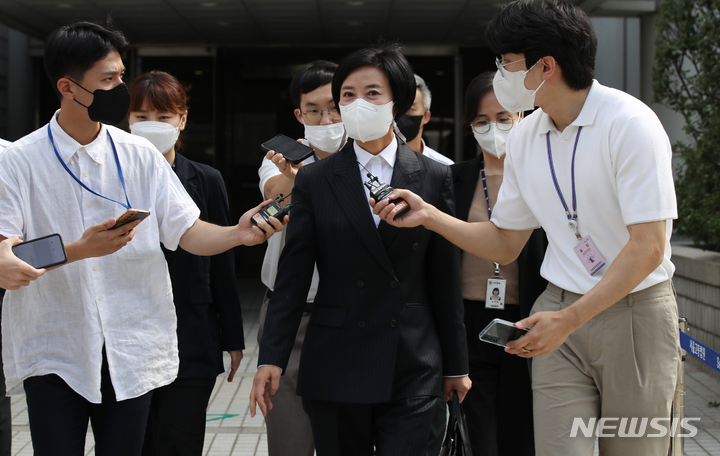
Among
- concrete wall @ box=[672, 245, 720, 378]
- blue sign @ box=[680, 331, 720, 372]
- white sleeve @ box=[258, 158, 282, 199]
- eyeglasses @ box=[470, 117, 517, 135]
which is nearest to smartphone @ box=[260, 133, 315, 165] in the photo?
white sleeve @ box=[258, 158, 282, 199]

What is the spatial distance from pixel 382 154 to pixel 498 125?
952mm

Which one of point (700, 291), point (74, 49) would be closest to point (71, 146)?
point (74, 49)

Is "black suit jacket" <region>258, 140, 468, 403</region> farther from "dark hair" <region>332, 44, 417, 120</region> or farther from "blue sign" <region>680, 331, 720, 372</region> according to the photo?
"blue sign" <region>680, 331, 720, 372</region>

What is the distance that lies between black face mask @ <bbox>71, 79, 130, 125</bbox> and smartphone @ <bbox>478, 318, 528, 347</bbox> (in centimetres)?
161

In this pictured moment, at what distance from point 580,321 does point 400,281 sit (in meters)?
0.70

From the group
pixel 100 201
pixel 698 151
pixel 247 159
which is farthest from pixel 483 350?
pixel 247 159

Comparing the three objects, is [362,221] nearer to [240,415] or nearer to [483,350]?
[483,350]

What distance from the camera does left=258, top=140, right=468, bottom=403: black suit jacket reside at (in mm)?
2574

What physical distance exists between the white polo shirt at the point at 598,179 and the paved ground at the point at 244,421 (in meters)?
2.75

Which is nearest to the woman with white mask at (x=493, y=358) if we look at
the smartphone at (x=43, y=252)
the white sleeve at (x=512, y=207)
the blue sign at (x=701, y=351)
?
the white sleeve at (x=512, y=207)

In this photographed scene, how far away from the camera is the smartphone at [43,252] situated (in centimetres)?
222

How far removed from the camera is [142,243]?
2.67 meters

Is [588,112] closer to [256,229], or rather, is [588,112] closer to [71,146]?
[256,229]

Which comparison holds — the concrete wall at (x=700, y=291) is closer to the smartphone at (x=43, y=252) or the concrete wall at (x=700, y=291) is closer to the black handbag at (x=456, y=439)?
the black handbag at (x=456, y=439)
